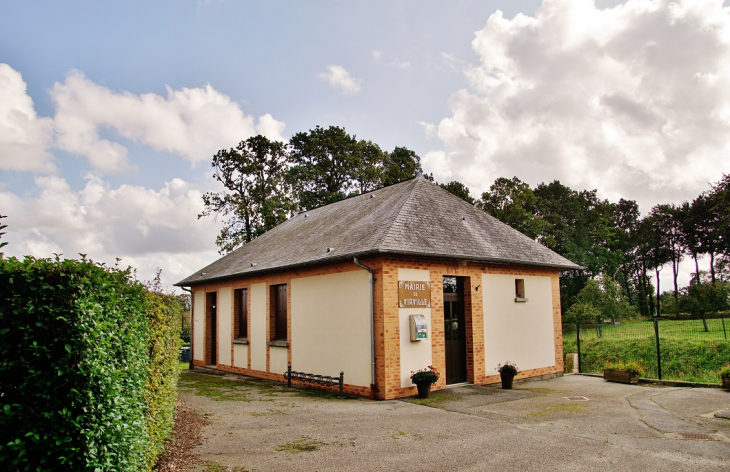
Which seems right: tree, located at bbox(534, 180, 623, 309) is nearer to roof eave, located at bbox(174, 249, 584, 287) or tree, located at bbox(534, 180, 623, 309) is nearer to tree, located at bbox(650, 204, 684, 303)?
tree, located at bbox(650, 204, 684, 303)

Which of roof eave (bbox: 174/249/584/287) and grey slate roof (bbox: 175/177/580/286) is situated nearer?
roof eave (bbox: 174/249/584/287)

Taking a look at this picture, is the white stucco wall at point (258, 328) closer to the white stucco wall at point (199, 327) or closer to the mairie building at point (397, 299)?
the mairie building at point (397, 299)

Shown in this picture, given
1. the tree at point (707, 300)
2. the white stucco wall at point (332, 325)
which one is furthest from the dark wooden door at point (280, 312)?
the tree at point (707, 300)

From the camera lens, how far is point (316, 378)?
512 inches

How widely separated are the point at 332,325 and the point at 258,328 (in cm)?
437

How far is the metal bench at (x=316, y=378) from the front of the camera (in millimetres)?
11953

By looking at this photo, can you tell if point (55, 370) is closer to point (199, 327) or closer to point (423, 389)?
point (423, 389)

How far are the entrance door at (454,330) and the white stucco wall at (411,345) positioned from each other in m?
1.14

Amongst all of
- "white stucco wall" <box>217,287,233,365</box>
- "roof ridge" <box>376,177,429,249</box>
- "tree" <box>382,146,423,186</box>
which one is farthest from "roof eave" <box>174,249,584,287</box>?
"tree" <box>382,146,423,186</box>

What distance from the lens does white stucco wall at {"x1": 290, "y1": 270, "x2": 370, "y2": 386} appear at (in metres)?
11.8

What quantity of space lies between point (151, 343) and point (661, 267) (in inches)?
2393

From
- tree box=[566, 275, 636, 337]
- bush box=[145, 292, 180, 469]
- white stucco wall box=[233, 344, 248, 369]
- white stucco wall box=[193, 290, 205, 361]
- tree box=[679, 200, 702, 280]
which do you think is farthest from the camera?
tree box=[679, 200, 702, 280]

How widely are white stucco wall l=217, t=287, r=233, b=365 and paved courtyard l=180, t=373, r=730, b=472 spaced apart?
5.64 meters

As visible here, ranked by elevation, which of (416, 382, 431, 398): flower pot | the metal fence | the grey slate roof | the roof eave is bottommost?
the metal fence
